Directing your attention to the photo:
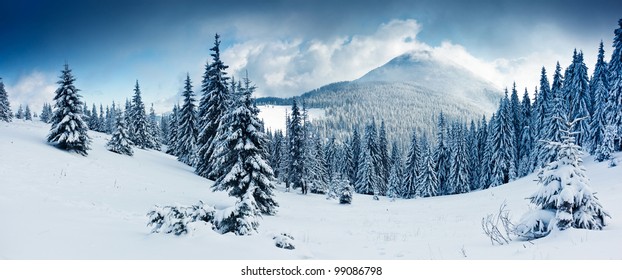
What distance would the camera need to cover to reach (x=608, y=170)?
81.1 ft

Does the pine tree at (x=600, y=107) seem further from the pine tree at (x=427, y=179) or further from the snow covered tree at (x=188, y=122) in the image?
the snow covered tree at (x=188, y=122)

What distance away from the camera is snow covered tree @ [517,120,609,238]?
711cm

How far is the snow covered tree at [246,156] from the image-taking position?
59.8 feet

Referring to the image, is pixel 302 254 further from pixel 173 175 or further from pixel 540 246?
pixel 173 175

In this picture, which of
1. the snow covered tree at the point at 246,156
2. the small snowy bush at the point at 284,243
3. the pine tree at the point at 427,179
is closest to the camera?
the small snowy bush at the point at 284,243

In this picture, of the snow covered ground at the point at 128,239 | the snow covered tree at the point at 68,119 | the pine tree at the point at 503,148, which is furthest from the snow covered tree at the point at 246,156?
the pine tree at the point at 503,148

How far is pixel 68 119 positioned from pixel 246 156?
1383cm

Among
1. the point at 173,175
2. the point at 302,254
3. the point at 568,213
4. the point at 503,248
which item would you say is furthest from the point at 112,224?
the point at 173,175

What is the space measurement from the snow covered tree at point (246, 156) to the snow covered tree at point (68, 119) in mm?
11411

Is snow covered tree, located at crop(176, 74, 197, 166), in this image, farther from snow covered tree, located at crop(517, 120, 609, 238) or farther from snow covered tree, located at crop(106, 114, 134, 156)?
snow covered tree, located at crop(517, 120, 609, 238)

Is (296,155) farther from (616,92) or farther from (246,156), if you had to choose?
(616,92)

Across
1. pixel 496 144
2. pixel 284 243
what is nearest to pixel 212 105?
pixel 284 243

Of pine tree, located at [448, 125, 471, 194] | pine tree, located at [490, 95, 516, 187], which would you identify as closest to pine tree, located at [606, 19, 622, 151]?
pine tree, located at [490, 95, 516, 187]

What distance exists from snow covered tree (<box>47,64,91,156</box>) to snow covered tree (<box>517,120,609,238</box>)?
26.1 metres
